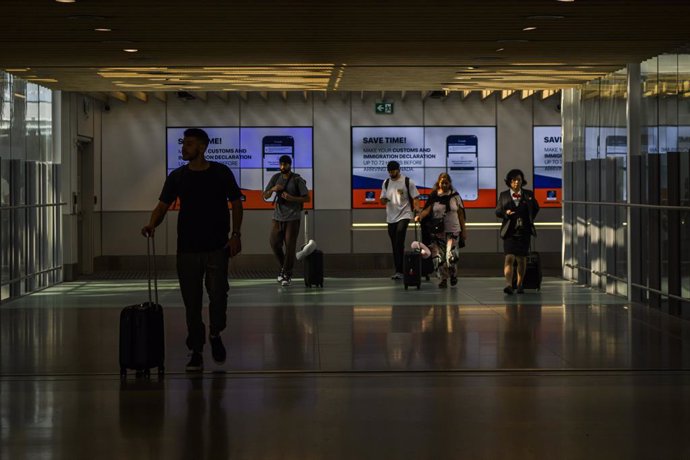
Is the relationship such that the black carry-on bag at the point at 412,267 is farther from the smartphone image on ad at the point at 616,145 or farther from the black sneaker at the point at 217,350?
the black sneaker at the point at 217,350

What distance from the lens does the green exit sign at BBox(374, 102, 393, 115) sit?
84.4 ft

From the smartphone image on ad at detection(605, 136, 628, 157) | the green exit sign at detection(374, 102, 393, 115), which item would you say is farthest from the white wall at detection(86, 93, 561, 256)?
the smartphone image on ad at detection(605, 136, 628, 157)

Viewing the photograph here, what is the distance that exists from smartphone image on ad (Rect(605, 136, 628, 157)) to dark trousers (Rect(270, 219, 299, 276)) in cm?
474

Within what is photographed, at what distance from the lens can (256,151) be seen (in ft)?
84.6

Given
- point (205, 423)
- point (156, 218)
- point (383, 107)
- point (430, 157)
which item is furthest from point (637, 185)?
point (383, 107)

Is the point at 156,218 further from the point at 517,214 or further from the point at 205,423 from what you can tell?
the point at 517,214

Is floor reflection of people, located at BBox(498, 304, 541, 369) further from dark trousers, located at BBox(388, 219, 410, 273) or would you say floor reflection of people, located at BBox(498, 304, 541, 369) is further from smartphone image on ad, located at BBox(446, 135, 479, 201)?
smartphone image on ad, located at BBox(446, 135, 479, 201)

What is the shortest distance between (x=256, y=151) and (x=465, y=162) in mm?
4522

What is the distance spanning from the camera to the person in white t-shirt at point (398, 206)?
18.8 meters

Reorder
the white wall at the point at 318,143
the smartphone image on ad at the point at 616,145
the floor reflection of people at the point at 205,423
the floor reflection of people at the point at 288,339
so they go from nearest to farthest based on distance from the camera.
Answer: the floor reflection of people at the point at 205,423, the floor reflection of people at the point at 288,339, the smartphone image on ad at the point at 616,145, the white wall at the point at 318,143

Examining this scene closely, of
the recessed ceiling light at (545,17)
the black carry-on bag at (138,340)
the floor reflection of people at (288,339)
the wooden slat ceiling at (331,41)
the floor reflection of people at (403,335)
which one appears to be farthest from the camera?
the recessed ceiling light at (545,17)

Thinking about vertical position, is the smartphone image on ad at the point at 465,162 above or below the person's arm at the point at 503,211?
above

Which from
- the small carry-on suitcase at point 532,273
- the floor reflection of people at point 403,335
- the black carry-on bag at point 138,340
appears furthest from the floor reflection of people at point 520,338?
the black carry-on bag at point 138,340

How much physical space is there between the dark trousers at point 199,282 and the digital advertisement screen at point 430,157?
1612cm
